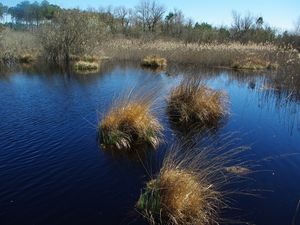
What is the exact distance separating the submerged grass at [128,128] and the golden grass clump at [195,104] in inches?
72.1

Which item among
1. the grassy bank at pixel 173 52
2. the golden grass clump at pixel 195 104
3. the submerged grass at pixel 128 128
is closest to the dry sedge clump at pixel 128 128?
the submerged grass at pixel 128 128

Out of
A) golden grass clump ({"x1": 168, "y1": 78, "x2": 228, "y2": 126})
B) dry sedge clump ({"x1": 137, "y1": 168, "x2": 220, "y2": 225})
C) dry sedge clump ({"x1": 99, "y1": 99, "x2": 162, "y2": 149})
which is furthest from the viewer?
golden grass clump ({"x1": 168, "y1": 78, "x2": 228, "y2": 126})

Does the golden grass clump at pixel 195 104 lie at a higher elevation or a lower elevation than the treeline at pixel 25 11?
lower

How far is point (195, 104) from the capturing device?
9273 millimetres

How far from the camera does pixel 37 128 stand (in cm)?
835

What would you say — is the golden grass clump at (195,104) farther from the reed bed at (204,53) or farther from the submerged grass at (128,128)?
the reed bed at (204,53)

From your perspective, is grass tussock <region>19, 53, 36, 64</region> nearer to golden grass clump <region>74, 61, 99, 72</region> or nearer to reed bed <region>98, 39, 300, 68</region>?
reed bed <region>98, 39, 300, 68</region>

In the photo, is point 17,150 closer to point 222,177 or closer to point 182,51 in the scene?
point 222,177

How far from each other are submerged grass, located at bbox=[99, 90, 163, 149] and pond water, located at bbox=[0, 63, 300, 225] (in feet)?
1.16

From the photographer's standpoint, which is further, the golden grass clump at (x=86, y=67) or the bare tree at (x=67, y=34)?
the bare tree at (x=67, y=34)

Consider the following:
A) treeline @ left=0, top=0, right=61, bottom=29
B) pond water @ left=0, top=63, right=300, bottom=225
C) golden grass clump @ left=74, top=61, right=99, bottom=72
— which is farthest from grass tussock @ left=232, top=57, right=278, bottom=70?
treeline @ left=0, top=0, right=61, bottom=29

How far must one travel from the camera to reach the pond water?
4.77 meters

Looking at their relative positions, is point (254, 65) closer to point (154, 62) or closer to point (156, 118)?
point (154, 62)

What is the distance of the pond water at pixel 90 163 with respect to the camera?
4.77 meters
